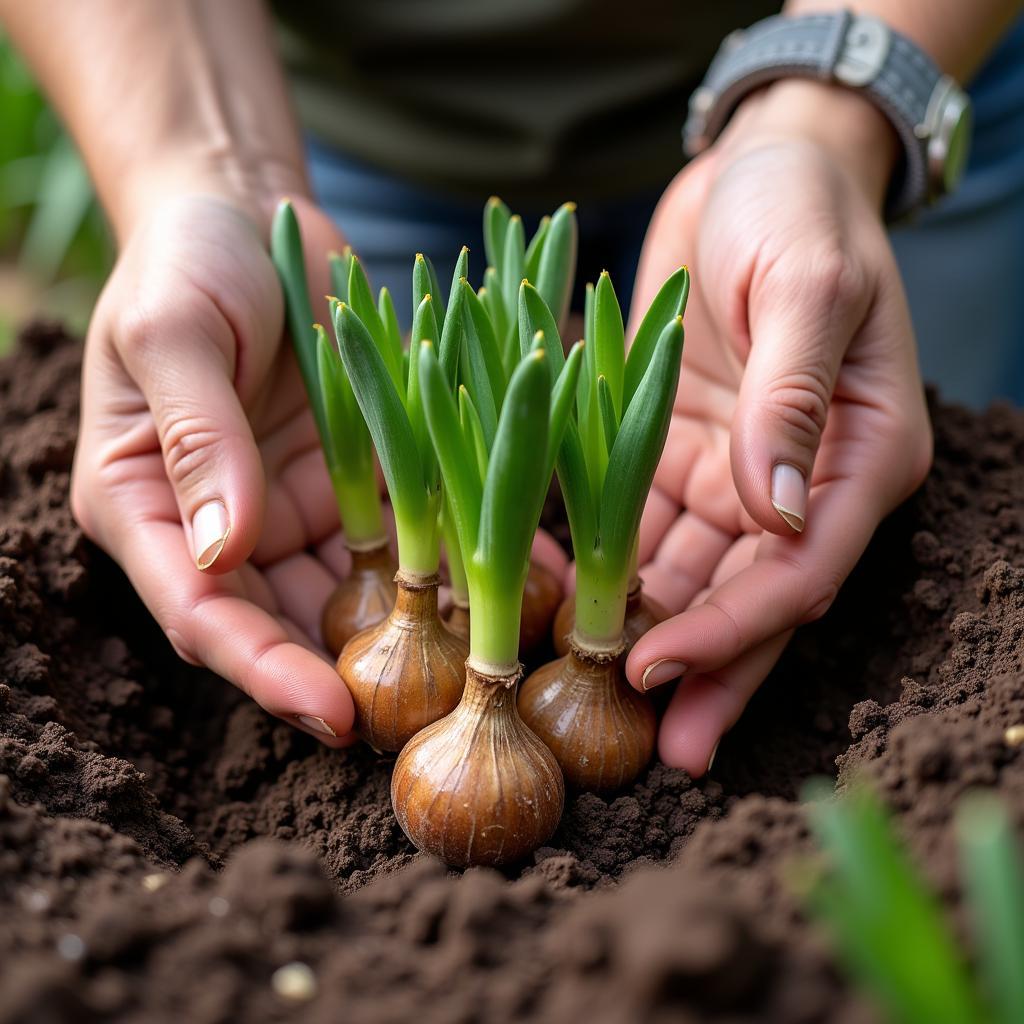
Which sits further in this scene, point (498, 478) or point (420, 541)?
point (420, 541)

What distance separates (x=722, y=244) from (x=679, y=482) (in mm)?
340

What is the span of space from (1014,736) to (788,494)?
0.37 m

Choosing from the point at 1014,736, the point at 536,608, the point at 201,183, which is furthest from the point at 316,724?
the point at 201,183

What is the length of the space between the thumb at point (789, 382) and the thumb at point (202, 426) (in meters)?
0.55

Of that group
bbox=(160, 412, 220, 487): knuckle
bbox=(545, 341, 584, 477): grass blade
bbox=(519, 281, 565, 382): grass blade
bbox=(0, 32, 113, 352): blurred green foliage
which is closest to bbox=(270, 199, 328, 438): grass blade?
bbox=(160, 412, 220, 487): knuckle

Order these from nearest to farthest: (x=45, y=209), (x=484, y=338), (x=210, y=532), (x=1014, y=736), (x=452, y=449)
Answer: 1. (x=1014, y=736)
2. (x=452, y=449)
3. (x=484, y=338)
4. (x=210, y=532)
5. (x=45, y=209)

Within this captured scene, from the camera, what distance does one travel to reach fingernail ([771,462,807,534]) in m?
1.15

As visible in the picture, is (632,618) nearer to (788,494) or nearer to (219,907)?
(788,494)

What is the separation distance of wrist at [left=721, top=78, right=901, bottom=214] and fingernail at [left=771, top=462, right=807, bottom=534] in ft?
2.04

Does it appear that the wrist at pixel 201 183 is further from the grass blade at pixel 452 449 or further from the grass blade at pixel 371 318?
the grass blade at pixel 452 449

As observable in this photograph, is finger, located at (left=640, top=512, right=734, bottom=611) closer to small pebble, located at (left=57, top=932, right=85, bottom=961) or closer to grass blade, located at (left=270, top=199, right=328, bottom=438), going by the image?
grass blade, located at (left=270, top=199, right=328, bottom=438)

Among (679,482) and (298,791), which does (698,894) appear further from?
(679,482)

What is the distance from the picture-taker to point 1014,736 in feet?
2.84

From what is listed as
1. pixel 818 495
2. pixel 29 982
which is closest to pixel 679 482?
pixel 818 495
